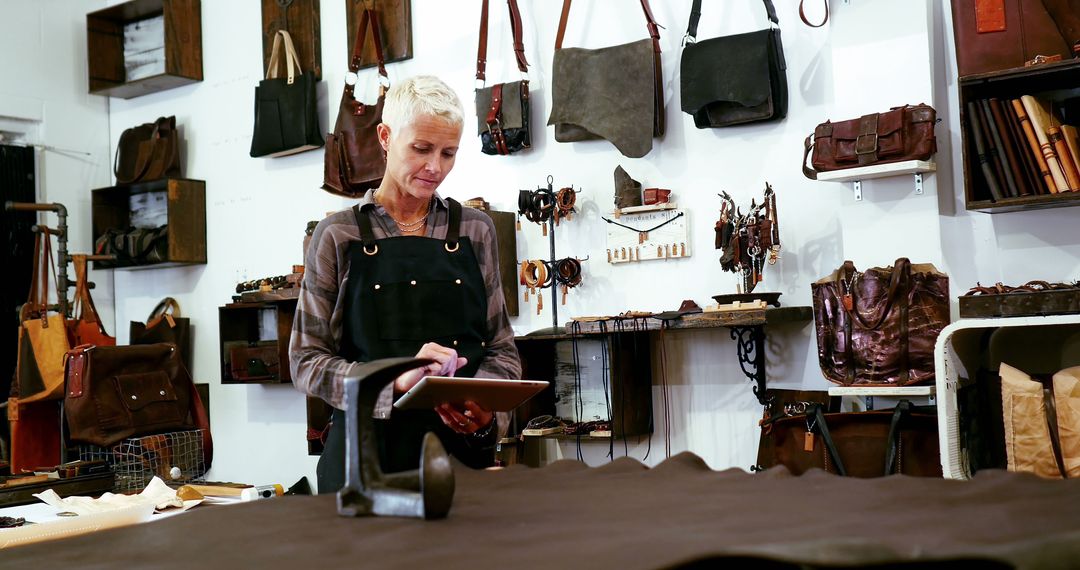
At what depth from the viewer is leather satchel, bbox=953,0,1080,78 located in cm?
367

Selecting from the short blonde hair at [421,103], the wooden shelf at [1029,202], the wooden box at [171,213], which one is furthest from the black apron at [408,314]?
the wooden box at [171,213]

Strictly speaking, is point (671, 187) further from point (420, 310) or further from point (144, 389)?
point (420, 310)

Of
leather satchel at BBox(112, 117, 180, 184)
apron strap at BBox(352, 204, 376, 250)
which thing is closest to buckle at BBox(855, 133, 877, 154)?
apron strap at BBox(352, 204, 376, 250)

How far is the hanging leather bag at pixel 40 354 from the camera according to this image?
539 cm

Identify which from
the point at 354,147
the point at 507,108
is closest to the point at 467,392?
→ the point at 507,108

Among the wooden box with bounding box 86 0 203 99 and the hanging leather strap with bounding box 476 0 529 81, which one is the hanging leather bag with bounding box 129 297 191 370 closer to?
the wooden box with bounding box 86 0 203 99

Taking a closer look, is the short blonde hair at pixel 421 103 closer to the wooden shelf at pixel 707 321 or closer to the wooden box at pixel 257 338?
the wooden shelf at pixel 707 321

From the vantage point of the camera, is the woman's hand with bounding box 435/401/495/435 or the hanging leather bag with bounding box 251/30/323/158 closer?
the woman's hand with bounding box 435/401/495/435

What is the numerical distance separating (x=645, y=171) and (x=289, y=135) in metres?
2.16

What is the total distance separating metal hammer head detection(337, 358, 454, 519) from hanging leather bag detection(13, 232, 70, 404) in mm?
4655

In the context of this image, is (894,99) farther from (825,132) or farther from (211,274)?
(211,274)

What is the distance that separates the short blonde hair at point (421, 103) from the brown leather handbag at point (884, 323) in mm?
2042

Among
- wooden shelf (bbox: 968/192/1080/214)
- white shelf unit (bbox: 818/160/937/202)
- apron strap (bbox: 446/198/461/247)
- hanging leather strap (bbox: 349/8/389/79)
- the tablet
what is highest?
hanging leather strap (bbox: 349/8/389/79)

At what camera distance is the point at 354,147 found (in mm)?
5512
